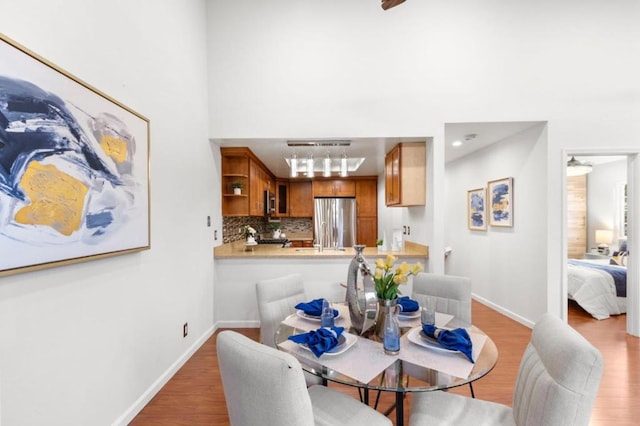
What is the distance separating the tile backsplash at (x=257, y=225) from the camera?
4023mm

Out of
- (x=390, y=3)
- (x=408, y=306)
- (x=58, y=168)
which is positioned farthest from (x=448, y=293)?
(x=58, y=168)

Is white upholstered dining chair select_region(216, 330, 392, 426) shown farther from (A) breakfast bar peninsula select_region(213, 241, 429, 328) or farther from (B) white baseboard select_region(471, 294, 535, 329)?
(B) white baseboard select_region(471, 294, 535, 329)

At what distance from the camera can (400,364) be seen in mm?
1242

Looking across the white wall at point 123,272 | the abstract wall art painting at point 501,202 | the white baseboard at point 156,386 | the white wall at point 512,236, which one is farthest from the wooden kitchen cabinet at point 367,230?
the white baseboard at point 156,386

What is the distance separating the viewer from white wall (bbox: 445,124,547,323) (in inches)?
131

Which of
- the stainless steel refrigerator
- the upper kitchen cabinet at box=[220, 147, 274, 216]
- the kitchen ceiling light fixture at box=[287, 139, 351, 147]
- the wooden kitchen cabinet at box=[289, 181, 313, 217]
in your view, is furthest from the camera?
the wooden kitchen cabinet at box=[289, 181, 313, 217]

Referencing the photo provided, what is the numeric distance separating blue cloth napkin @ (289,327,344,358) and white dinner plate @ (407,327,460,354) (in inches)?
14.7

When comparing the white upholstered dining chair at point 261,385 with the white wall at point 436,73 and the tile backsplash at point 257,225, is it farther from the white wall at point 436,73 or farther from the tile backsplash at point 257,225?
the tile backsplash at point 257,225

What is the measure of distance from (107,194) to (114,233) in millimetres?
241

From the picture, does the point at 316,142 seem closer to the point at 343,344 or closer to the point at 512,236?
the point at 343,344

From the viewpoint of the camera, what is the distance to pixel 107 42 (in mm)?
1767

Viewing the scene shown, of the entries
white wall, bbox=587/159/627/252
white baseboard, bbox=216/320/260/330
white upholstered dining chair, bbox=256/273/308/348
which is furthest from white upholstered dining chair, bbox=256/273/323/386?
white wall, bbox=587/159/627/252

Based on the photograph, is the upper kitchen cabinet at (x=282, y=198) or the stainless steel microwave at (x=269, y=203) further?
the upper kitchen cabinet at (x=282, y=198)

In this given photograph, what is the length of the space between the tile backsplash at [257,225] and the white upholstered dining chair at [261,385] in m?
2.94
